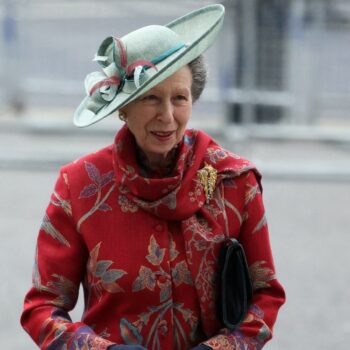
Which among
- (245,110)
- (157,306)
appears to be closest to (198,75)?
(157,306)

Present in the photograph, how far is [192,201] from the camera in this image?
2.29 meters

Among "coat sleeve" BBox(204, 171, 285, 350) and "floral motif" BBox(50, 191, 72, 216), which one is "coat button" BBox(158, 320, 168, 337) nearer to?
"coat sleeve" BBox(204, 171, 285, 350)

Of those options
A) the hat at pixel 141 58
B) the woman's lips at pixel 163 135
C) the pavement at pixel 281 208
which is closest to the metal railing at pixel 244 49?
the pavement at pixel 281 208

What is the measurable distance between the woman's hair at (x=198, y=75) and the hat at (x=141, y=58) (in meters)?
0.04

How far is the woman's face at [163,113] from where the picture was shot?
2.23 metres

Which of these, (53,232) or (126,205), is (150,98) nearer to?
(126,205)

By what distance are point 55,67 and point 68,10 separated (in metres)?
0.62

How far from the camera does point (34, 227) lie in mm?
6945

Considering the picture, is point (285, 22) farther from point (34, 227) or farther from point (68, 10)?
point (34, 227)

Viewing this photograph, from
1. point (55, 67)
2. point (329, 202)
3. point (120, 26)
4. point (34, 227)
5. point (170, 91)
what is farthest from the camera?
point (55, 67)

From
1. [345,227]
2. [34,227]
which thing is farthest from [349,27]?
[34,227]

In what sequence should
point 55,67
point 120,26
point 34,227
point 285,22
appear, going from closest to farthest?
point 34,227 → point 285,22 → point 120,26 → point 55,67

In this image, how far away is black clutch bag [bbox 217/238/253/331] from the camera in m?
2.28

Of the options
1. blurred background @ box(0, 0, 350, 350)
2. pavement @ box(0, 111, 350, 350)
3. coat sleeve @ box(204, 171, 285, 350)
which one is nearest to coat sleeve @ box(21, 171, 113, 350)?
coat sleeve @ box(204, 171, 285, 350)
